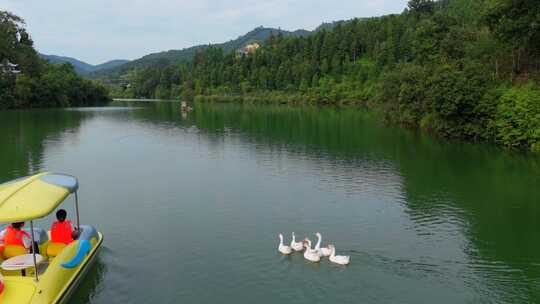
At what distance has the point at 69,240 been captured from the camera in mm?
13812

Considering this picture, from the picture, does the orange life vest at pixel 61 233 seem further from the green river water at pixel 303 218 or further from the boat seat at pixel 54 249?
the green river water at pixel 303 218

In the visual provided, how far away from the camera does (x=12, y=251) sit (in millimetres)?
12781

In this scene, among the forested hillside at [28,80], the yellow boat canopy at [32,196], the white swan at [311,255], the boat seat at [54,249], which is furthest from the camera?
the forested hillside at [28,80]

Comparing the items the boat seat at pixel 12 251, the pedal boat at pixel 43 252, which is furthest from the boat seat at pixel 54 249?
the boat seat at pixel 12 251

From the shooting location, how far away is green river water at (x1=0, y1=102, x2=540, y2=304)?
45.0ft

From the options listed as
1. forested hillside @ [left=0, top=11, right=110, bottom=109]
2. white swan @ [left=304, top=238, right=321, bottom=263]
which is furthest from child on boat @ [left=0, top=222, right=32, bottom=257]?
forested hillside @ [left=0, top=11, right=110, bottom=109]

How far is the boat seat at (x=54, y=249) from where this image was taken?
13.5 m

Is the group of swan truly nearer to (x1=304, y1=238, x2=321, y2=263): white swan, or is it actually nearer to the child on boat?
(x1=304, y1=238, x2=321, y2=263): white swan

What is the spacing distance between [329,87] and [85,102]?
6700 cm

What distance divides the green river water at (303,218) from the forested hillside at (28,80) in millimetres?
61865

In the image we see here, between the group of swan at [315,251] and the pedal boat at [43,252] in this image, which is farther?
the group of swan at [315,251]

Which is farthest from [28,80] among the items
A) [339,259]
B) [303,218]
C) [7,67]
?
[339,259]

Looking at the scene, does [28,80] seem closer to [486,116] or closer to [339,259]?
[486,116]

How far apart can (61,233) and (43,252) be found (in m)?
0.98
